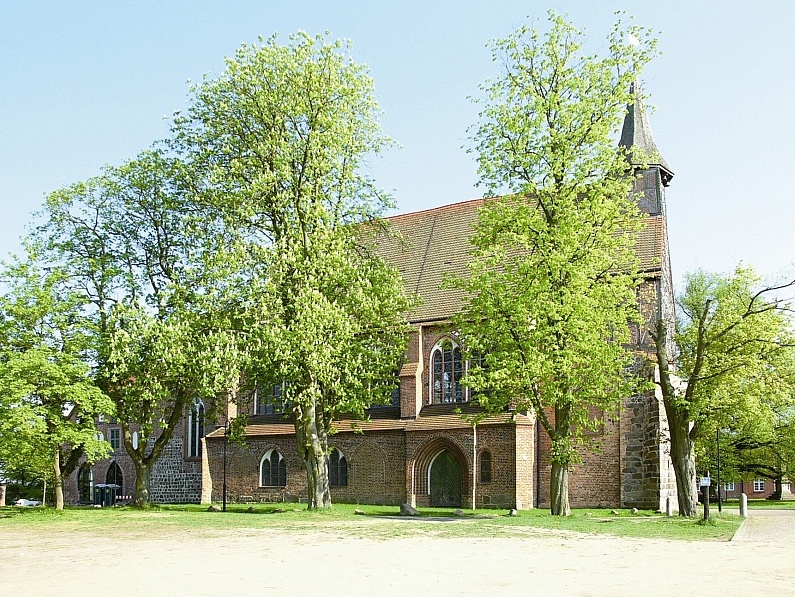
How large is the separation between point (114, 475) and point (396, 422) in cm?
2414

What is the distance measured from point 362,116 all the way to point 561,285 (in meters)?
9.91

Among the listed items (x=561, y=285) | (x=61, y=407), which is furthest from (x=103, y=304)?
(x=561, y=285)

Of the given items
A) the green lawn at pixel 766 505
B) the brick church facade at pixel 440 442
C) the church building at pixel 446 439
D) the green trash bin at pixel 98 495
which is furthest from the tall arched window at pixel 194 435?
the green lawn at pixel 766 505

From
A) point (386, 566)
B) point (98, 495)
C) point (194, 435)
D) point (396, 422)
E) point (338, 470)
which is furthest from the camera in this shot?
point (98, 495)

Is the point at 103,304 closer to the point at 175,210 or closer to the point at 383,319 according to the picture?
the point at 175,210

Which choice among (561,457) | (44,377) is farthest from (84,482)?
(561,457)

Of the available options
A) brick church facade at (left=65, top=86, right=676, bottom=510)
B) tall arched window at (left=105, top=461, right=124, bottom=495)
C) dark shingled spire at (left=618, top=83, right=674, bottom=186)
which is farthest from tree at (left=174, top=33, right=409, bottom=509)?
tall arched window at (left=105, top=461, right=124, bottom=495)

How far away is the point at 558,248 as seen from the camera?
2825 centimetres

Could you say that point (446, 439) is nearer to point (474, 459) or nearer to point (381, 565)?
point (474, 459)

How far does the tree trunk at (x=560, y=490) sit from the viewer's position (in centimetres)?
2900

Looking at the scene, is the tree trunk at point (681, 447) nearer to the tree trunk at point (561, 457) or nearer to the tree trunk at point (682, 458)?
the tree trunk at point (682, 458)

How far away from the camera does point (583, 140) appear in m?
29.0

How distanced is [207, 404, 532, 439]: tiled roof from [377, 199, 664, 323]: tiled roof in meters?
4.15

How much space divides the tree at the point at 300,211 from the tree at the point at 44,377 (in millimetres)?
6868
